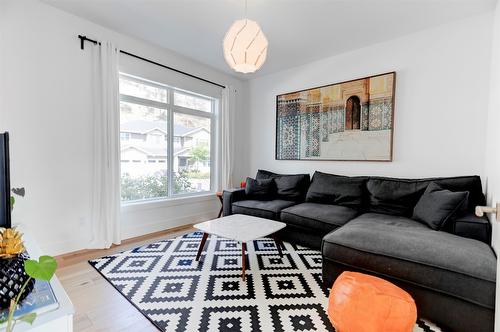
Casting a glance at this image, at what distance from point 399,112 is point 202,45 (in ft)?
8.53

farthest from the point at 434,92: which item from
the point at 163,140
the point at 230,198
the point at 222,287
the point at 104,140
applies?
the point at 104,140

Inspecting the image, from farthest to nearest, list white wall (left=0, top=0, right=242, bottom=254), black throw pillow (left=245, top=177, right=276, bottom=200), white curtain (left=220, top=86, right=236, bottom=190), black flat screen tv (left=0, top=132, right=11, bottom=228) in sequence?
1. white curtain (left=220, top=86, right=236, bottom=190)
2. black throw pillow (left=245, top=177, right=276, bottom=200)
3. white wall (left=0, top=0, right=242, bottom=254)
4. black flat screen tv (left=0, top=132, right=11, bottom=228)

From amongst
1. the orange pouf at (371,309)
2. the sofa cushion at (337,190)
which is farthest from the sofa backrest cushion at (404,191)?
the orange pouf at (371,309)

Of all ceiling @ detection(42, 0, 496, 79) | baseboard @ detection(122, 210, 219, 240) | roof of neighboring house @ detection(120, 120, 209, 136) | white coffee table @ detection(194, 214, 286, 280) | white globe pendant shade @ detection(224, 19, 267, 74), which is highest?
ceiling @ detection(42, 0, 496, 79)

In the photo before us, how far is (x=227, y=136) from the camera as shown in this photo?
4098mm

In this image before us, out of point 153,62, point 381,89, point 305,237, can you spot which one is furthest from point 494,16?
point 153,62

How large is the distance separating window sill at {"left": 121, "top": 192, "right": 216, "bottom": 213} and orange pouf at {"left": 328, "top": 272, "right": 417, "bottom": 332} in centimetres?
259

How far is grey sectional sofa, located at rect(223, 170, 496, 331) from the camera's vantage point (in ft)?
4.52

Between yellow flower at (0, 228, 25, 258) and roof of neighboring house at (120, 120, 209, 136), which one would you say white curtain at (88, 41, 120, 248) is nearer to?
roof of neighboring house at (120, 120, 209, 136)

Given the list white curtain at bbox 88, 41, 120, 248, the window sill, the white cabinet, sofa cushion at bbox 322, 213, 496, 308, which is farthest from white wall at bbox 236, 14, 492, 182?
the white cabinet

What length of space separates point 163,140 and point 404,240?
3056 mm

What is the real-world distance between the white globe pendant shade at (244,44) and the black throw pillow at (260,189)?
1931mm

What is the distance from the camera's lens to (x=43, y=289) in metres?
0.78

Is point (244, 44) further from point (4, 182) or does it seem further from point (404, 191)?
point (404, 191)
